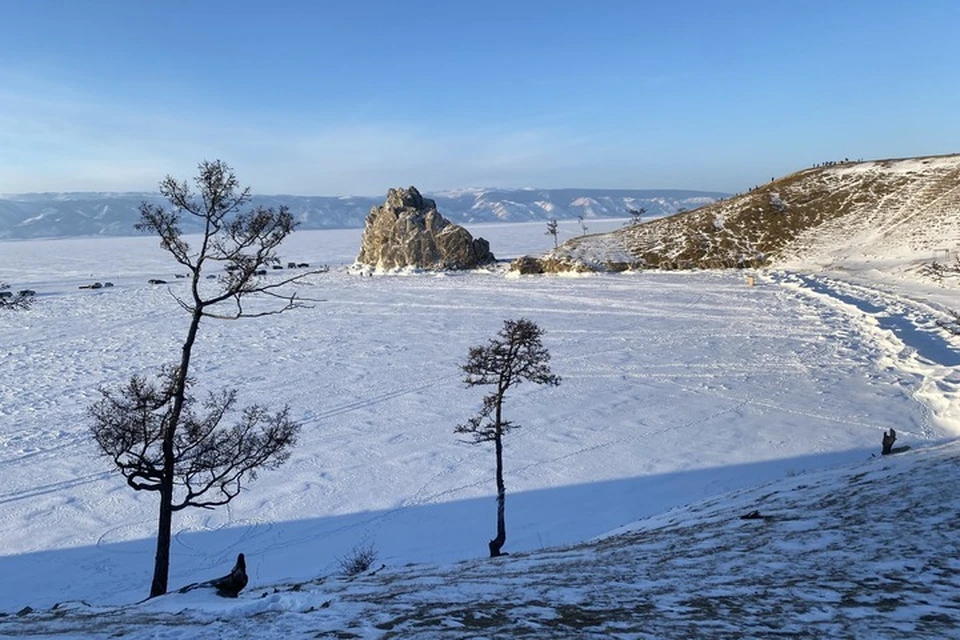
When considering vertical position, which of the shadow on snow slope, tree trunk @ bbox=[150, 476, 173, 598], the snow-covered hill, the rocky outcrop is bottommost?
the shadow on snow slope

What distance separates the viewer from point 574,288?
6431 cm

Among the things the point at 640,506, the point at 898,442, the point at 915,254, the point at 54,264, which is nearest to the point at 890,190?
the point at 915,254

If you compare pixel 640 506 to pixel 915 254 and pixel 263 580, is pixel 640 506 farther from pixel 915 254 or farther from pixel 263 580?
pixel 915 254

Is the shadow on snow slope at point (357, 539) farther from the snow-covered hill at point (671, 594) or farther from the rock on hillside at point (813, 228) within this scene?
the rock on hillside at point (813, 228)

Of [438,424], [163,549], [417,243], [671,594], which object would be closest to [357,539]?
[163,549]

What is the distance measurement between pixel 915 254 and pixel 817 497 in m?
70.6

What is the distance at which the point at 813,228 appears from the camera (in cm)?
8412

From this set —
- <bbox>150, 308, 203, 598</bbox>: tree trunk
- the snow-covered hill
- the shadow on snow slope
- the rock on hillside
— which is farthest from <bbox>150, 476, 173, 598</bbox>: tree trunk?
the rock on hillside

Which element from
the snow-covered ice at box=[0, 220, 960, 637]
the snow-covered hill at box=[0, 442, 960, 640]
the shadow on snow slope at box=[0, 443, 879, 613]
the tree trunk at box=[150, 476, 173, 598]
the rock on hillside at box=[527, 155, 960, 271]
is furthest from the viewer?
the rock on hillside at box=[527, 155, 960, 271]

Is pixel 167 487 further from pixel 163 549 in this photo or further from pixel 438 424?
pixel 438 424

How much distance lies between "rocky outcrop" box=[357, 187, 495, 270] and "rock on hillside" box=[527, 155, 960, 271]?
37.6 ft

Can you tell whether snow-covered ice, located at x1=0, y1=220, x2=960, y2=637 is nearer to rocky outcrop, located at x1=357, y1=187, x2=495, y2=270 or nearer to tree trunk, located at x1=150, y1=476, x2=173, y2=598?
tree trunk, located at x1=150, y1=476, x2=173, y2=598

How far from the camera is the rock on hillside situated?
74.3m

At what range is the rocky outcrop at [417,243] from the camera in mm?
86938
